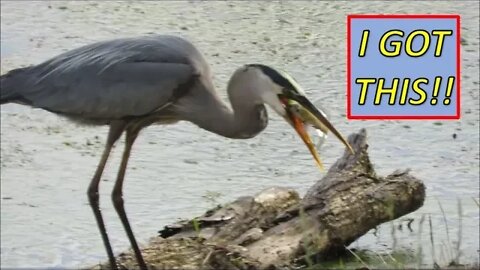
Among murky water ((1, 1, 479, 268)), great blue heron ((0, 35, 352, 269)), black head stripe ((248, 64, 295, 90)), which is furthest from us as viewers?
murky water ((1, 1, 479, 268))

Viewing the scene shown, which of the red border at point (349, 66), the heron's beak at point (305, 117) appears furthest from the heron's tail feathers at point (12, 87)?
the red border at point (349, 66)

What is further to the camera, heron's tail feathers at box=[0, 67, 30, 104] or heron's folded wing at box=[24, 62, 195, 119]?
heron's tail feathers at box=[0, 67, 30, 104]

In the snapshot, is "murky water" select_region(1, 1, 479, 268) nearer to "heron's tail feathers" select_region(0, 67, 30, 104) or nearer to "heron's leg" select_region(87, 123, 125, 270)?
"heron's leg" select_region(87, 123, 125, 270)

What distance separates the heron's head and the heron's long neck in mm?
91

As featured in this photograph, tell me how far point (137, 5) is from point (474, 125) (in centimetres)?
356

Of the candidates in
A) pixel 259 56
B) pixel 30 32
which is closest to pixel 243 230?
pixel 259 56

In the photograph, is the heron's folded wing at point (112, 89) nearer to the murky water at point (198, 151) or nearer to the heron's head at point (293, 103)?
the heron's head at point (293, 103)

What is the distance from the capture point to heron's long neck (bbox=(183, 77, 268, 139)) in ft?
19.5

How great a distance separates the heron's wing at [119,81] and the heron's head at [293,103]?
38 cm

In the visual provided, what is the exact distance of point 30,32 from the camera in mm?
9789

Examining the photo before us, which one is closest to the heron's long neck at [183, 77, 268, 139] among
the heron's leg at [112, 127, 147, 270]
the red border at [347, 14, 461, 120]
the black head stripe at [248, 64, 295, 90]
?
the black head stripe at [248, 64, 295, 90]

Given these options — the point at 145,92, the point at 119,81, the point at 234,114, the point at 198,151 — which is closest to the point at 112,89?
the point at 119,81

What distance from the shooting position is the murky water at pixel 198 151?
6750 mm

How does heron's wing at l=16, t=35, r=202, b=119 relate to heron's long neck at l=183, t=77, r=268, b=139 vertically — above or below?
above
